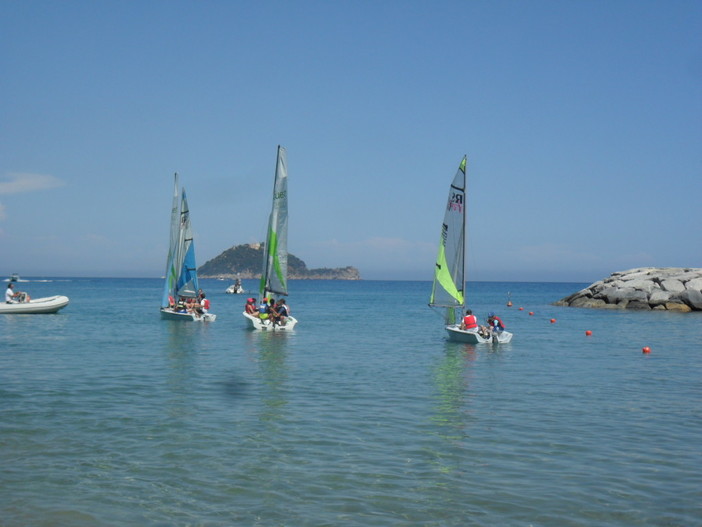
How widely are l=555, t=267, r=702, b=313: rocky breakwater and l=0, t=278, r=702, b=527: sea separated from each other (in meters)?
43.7

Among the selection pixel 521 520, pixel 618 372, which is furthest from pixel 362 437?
pixel 618 372

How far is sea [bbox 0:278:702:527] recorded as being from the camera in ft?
34.6

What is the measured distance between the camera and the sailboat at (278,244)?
135 ft

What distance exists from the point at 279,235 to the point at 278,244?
563 millimetres

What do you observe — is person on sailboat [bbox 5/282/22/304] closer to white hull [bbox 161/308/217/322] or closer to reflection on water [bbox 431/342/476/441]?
white hull [bbox 161/308/217/322]

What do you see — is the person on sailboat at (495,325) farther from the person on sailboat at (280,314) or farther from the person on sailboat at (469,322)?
the person on sailboat at (280,314)

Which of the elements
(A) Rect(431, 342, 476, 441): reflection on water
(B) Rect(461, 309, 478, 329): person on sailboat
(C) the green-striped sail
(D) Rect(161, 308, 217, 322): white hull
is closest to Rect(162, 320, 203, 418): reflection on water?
(D) Rect(161, 308, 217, 322): white hull

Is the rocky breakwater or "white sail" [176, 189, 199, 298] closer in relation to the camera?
"white sail" [176, 189, 199, 298]

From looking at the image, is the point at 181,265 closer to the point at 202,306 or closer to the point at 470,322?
the point at 202,306

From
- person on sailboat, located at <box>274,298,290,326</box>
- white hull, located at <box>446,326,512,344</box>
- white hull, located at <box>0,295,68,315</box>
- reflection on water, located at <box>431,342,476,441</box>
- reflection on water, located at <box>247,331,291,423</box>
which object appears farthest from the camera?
white hull, located at <box>0,295,68,315</box>

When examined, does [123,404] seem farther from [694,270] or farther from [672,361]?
[694,270]

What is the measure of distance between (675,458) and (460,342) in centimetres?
2307

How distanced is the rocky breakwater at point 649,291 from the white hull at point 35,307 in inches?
2225

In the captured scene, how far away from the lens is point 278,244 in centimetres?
4119
